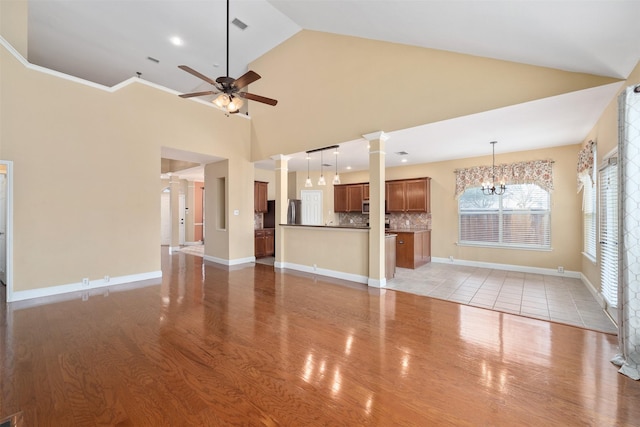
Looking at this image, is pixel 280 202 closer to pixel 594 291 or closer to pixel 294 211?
pixel 294 211

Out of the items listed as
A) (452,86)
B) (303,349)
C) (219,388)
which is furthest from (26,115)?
(452,86)

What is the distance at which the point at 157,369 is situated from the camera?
2.16 meters

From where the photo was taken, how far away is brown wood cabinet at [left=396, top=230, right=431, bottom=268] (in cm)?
616

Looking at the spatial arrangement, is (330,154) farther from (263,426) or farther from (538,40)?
(263,426)

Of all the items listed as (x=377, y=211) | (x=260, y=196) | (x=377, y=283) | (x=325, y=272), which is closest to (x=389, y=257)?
(x=377, y=283)

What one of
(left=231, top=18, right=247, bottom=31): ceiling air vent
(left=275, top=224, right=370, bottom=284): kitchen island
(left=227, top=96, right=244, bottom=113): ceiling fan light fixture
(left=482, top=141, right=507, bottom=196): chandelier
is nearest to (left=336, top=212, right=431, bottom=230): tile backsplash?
(left=482, top=141, right=507, bottom=196): chandelier

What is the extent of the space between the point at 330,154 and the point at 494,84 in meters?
3.44

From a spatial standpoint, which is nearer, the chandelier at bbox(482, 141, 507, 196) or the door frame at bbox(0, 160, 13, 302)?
the door frame at bbox(0, 160, 13, 302)

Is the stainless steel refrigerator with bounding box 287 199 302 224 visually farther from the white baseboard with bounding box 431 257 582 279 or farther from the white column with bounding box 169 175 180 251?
the white baseboard with bounding box 431 257 582 279

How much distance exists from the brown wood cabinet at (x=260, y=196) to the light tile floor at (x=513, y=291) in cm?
427

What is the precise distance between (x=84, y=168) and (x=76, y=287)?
1.96m

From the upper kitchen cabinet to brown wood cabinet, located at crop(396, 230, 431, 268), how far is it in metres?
0.79

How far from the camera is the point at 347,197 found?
8453 mm

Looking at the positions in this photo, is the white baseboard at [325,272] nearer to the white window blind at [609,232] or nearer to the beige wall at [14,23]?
the white window blind at [609,232]
